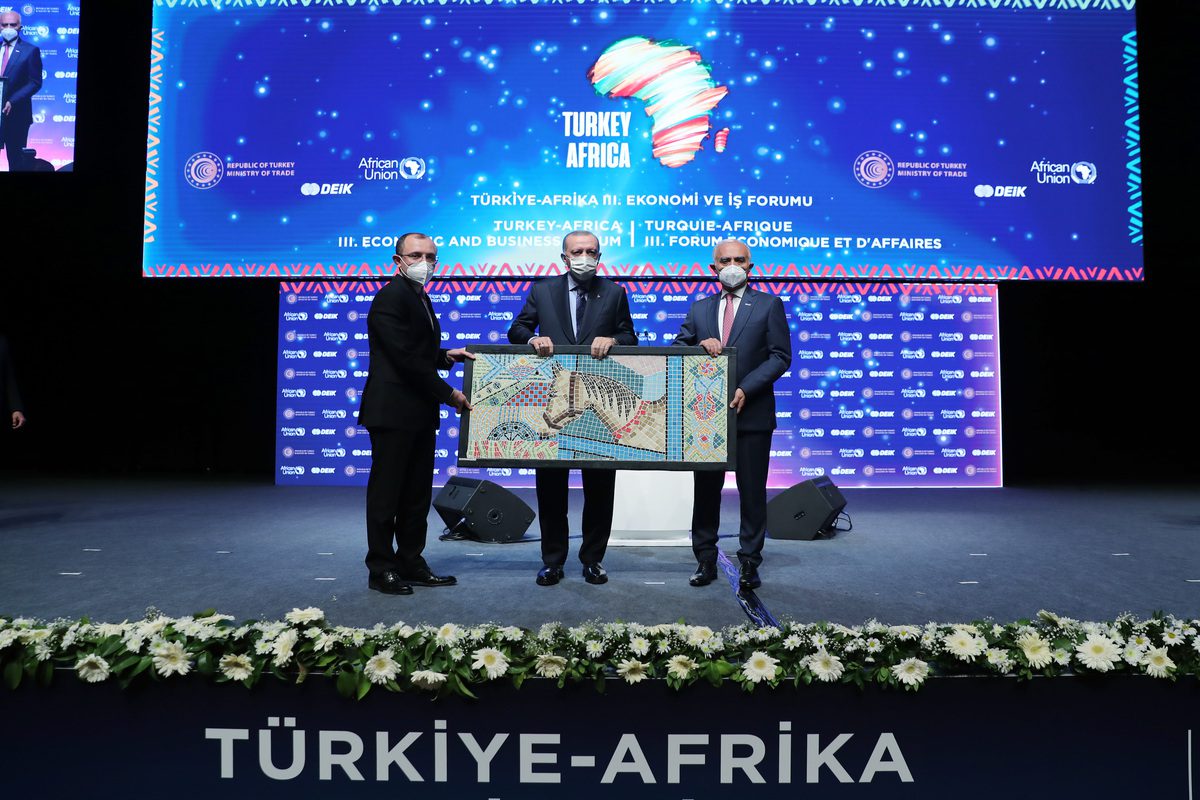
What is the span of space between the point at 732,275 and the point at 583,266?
63 centimetres

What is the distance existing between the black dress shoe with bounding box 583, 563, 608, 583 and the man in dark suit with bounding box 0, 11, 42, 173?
5.68 m

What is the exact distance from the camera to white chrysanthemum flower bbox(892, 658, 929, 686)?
1283 mm

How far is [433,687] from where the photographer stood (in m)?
1.30

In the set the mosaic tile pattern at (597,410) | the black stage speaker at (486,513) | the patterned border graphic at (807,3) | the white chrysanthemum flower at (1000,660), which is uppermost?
the patterned border graphic at (807,3)

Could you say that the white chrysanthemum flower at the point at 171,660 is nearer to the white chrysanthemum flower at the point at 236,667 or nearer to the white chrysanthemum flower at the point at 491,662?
the white chrysanthemum flower at the point at 236,667

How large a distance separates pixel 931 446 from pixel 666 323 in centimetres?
258

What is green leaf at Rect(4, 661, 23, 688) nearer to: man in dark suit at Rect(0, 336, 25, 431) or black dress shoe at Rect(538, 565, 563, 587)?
black dress shoe at Rect(538, 565, 563, 587)

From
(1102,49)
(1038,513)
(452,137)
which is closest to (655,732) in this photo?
(1038,513)

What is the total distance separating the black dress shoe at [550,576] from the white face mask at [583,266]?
4.05ft

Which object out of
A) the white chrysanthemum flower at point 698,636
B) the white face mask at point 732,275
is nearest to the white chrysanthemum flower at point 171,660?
the white chrysanthemum flower at point 698,636

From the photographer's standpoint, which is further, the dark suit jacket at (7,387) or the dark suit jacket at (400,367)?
the dark suit jacket at (7,387)

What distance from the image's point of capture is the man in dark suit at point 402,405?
9.51 ft

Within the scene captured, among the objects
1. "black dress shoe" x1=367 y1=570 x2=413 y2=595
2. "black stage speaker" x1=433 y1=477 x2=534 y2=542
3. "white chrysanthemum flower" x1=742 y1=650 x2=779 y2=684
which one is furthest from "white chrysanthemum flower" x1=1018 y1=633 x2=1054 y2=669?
"black stage speaker" x1=433 y1=477 x2=534 y2=542

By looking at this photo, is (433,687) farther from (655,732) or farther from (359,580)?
(359,580)
